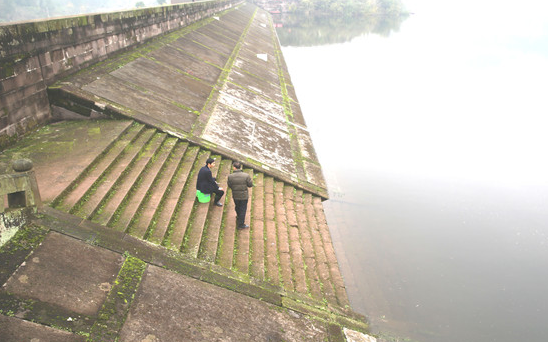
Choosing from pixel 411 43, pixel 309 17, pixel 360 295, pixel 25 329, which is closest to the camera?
pixel 25 329

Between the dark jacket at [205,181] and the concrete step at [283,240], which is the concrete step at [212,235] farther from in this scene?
the concrete step at [283,240]

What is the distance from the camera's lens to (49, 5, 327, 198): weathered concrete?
7.86 m

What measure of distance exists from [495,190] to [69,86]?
14094 mm

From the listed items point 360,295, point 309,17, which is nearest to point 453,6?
point 309,17

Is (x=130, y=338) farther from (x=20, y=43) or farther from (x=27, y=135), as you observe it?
(x=20, y=43)

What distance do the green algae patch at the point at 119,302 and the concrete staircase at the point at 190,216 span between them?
0.72 meters

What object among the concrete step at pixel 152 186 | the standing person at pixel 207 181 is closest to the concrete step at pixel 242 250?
the standing person at pixel 207 181

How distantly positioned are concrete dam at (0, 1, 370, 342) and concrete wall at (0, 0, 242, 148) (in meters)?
0.03

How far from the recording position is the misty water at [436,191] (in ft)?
25.9

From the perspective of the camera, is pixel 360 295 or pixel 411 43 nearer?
pixel 360 295

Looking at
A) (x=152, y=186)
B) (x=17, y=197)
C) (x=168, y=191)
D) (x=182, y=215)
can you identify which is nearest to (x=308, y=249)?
(x=182, y=215)

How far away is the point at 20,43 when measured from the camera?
6.03m

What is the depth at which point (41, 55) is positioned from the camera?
674cm

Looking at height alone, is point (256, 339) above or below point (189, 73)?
below
